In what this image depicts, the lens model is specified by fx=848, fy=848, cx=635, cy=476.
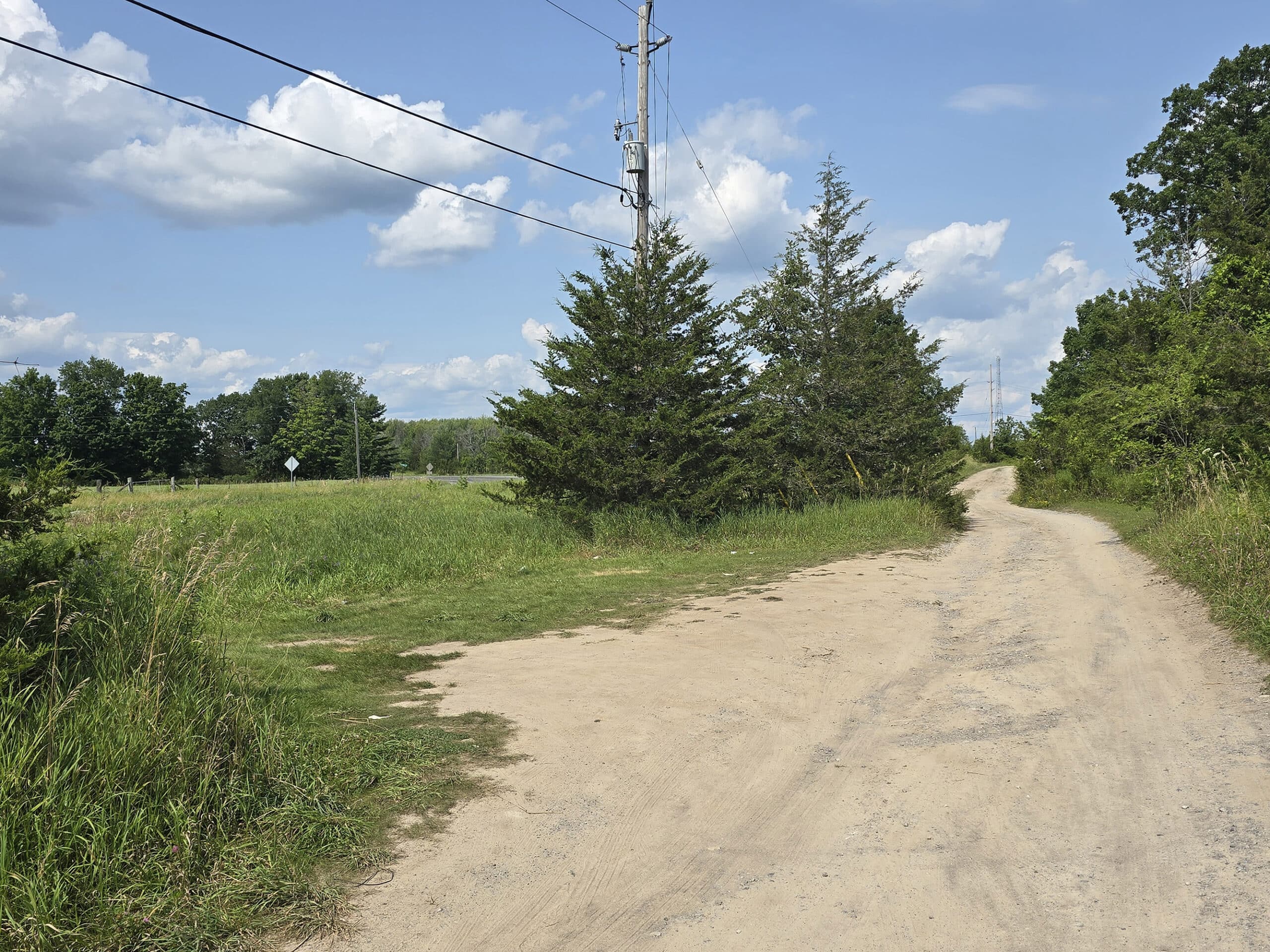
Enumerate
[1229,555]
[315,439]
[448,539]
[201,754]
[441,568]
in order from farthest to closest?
[315,439]
[448,539]
[441,568]
[1229,555]
[201,754]

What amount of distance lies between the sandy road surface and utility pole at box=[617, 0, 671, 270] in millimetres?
11628

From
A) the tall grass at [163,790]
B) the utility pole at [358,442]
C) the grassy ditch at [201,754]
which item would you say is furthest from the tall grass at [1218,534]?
the utility pole at [358,442]

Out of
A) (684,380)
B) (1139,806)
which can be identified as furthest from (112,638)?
(684,380)

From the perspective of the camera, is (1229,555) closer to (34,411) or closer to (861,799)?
(861,799)

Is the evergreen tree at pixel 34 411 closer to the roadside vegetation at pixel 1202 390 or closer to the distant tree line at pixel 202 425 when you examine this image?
the distant tree line at pixel 202 425

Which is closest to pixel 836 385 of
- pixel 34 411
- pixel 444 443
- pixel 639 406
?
pixel 639 406

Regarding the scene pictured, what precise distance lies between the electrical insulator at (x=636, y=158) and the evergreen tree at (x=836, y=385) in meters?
4.27

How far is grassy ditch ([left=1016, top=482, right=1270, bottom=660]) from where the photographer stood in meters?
7.41

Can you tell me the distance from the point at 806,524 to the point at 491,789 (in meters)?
12.9

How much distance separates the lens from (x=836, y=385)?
19688 millimetres

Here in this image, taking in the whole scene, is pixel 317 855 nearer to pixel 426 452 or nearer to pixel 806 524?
pixel 806 524

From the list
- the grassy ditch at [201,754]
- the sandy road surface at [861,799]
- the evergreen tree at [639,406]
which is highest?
the evergreen tree at [639,406]

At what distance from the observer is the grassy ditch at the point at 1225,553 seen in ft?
24.3

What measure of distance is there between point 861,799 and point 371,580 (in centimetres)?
984
